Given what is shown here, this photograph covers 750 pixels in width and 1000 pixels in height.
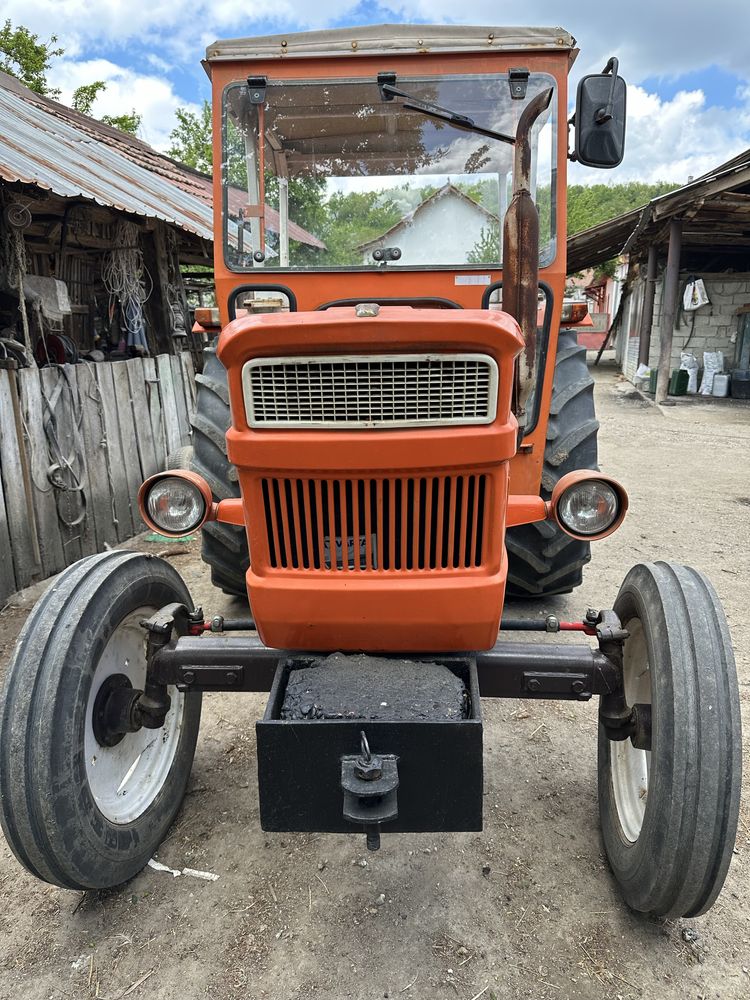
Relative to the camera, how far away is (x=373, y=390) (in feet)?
5.43

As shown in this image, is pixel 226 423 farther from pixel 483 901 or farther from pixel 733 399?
pixel 733 399

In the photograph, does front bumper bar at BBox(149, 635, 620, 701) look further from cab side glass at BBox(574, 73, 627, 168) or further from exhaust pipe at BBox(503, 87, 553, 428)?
cab side glass at BBox(574, 73, 627, 168)

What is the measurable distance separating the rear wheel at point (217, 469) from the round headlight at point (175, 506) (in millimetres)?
924

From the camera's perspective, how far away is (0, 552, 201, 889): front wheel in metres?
1.85

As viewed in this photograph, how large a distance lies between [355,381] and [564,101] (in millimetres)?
1873

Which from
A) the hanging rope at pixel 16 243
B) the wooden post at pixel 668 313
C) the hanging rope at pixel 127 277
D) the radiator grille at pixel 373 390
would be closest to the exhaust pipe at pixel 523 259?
the radiator grille at pixel 373 390

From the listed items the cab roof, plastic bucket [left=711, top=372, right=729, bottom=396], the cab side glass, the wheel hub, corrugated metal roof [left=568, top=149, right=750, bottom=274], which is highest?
corrugated metal roof [left=568, top=149, right=750, bottom=274]

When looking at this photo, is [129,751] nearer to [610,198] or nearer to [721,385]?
[721,385]

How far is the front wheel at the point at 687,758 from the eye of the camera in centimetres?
177

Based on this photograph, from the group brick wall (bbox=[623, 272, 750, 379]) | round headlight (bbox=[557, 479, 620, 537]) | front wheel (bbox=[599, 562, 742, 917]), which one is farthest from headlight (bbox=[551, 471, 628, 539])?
brick wall (bbox=[623, 272, 750, 379])

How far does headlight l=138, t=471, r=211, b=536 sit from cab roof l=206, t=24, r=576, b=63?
1754 millimetres

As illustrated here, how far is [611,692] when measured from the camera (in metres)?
2.04

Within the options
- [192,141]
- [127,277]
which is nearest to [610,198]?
[192,141]

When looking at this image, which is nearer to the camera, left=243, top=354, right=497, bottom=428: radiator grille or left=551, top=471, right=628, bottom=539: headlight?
left=243, top=354, right=497, bottom=428: radiator grille
